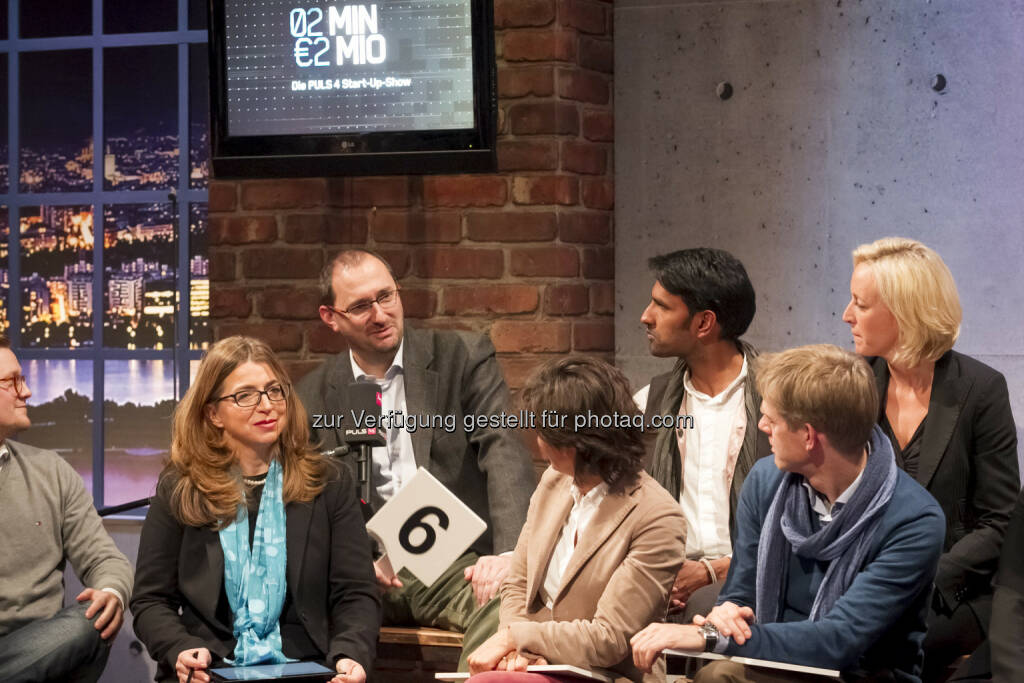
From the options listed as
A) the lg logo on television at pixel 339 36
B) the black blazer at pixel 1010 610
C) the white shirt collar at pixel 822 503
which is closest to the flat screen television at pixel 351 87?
the lg logo on television at pixel 339 36

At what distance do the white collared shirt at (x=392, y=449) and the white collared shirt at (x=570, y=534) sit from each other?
806 millimetres

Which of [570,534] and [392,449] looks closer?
[570,534]

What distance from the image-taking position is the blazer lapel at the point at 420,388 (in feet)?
11.4

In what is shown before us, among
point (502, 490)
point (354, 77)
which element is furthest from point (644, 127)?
point (502, 490)

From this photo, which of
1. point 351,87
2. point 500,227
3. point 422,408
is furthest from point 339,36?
Result: point 422,408

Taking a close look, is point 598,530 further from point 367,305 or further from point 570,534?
point 367,305

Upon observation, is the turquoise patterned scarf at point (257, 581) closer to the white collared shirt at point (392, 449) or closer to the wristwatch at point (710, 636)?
the white collared shirt at point (392, 449)

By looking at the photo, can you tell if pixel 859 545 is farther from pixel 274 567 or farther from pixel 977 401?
pixel 274 567

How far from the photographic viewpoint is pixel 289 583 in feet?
9.75

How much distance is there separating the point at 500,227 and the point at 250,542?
1.42 metres

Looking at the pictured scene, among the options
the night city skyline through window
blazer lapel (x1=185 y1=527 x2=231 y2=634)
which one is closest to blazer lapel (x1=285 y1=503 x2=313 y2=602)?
blazer lapel (x1=185 y1=527 x2=231 y2=634)

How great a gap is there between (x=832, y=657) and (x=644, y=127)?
2226 mm

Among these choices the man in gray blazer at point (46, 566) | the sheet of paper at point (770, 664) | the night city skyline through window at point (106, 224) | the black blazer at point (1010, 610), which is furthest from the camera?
the night city skyline through window at point (106, 224)

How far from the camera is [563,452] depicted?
2.71 meters
